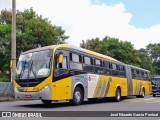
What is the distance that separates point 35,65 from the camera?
15.7 meters

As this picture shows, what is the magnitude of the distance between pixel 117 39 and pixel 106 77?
4221 cm

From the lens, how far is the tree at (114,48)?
59.2m

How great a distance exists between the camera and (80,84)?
17.7 metres

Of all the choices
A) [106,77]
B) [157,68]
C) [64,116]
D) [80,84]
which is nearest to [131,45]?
[157,68]

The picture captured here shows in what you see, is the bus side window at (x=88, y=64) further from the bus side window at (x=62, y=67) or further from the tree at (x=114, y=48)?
the tree at (x=114, y=48)

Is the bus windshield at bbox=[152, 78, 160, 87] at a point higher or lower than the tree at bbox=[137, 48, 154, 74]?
lower

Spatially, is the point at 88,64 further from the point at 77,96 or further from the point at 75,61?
the point at 77,96

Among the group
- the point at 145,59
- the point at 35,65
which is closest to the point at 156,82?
the point at 35,65

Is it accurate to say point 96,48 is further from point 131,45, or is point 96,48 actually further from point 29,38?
point 29,38

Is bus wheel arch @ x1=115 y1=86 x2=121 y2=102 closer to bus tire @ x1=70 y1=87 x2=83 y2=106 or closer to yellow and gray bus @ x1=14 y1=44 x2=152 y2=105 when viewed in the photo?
yellow and gray bus @ x1=14 y1=44 x2=152 y2=105

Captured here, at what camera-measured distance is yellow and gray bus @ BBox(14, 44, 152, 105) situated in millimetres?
15281

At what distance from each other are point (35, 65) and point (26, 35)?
66.8 feet

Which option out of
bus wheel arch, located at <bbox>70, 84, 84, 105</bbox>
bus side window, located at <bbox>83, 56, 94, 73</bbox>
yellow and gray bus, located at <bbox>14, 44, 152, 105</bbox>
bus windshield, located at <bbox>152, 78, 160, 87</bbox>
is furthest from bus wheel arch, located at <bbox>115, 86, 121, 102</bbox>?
bus windshield, located at <bbox>152, 78, 160, 87</bbox>

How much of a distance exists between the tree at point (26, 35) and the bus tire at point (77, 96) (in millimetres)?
18690
